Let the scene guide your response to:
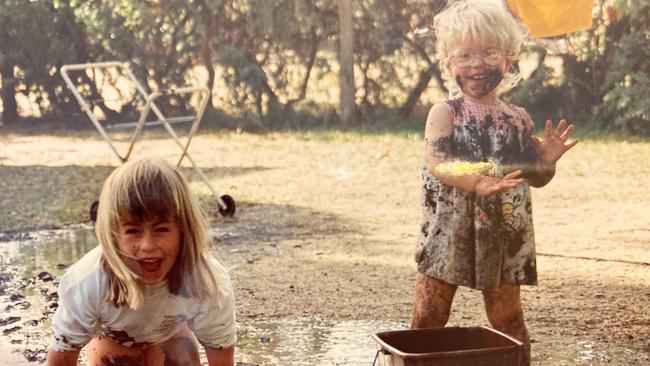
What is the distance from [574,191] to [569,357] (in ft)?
14.1

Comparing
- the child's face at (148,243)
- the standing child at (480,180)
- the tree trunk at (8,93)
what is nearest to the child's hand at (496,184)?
the standing child at (480,180)

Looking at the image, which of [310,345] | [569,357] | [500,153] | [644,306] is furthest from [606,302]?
[500,153]

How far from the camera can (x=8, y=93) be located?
1475 cm

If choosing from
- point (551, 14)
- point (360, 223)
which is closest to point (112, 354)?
point (551, 14)

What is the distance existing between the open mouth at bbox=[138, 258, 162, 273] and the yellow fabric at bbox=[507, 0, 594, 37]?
5.90 feet

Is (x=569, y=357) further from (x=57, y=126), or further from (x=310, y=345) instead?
(x=57, y=126)

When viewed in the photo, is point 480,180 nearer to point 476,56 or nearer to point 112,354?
point 476,56

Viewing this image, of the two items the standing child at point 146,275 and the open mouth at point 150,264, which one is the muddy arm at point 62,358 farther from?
the open mouth at point 150,264

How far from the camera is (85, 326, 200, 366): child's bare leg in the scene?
3602mm

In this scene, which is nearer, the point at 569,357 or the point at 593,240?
the point at 569,357

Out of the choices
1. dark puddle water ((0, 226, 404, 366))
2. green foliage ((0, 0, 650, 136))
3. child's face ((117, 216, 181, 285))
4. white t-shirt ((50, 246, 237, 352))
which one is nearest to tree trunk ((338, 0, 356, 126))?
green foliage ((0, 0, 650, 136))

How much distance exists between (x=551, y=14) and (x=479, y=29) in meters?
0.95

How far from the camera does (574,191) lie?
8867 mm

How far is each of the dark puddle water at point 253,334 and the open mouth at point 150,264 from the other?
141cm
